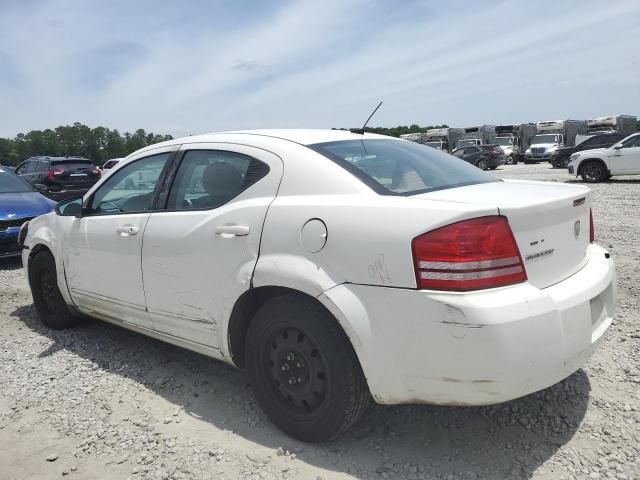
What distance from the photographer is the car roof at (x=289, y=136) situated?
304 cm

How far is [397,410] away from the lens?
2.98 m

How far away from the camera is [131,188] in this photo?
12.6 feet

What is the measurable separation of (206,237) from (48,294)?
246 cm

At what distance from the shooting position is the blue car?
7.29 m

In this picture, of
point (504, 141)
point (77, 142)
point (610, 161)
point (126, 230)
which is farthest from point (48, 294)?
point (77, 142)

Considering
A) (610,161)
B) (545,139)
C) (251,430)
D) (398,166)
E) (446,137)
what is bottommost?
(545,139)

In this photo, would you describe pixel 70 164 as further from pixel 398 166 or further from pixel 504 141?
pixel 504 141

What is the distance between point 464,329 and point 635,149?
1625cm

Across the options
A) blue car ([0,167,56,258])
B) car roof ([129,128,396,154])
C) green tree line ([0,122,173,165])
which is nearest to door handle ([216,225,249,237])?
car roof ([129,128,396,154])

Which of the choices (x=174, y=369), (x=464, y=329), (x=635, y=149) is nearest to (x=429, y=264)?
(x=464, y=329)

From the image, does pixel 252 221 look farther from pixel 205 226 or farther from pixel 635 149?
pixel 635 149

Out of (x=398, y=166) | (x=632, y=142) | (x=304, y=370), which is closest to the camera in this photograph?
(x=304, y=370)

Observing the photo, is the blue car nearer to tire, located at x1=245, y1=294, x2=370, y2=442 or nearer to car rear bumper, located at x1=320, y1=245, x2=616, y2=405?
tire, located at x1=245, y1=294, x2=370, y2=442

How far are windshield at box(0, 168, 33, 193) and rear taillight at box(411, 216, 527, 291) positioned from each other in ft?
27.0
